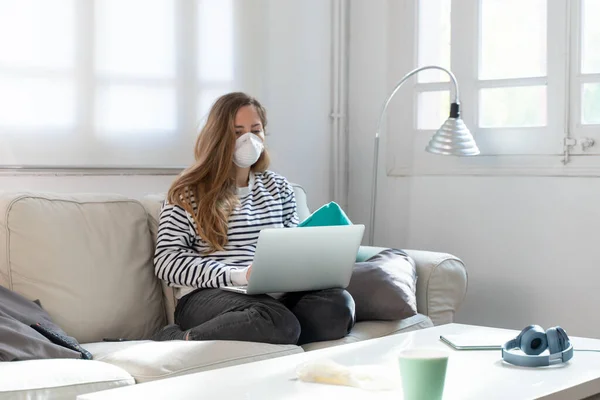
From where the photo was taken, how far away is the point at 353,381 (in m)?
1.39

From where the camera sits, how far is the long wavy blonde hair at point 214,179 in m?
2.63

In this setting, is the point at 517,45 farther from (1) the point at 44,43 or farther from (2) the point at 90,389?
(2) the point at 90,389

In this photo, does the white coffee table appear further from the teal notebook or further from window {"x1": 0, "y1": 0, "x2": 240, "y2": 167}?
window {"x1": 0, "y1": 0, "x2": 240, "y2": 167}

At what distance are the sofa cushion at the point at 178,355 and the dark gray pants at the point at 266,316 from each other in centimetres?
9

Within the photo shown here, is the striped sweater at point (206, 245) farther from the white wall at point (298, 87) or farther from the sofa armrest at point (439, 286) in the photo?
the white wall at point (298, 87)

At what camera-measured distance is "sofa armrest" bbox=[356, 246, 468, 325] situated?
2863mm

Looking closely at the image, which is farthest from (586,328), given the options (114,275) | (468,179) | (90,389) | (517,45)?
(90,389)

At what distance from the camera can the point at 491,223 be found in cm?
351

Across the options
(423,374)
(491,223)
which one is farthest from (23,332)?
(491,223)

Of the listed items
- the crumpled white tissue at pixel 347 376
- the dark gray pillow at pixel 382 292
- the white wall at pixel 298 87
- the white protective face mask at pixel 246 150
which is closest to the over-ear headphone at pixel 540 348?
the crumpled white tissue at pixel 347 376

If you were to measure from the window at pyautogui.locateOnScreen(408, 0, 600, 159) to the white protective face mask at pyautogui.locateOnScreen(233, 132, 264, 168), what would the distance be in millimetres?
1113

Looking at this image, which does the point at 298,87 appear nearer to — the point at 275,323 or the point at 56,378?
the point at 275,323

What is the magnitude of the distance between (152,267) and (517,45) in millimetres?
1661

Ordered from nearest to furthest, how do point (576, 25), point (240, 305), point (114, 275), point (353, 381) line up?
point (353, 381)
point (240, 305)
point (114, 275)
point (576, 25)
